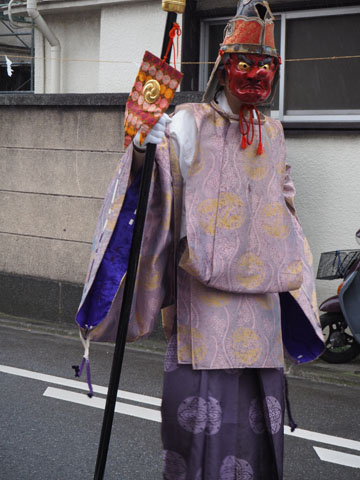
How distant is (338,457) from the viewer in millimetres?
4297

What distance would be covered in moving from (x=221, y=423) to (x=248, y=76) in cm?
127

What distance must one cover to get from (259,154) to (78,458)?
6.78 feet

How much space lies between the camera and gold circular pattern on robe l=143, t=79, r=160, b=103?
256cm

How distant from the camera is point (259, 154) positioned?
291 cm

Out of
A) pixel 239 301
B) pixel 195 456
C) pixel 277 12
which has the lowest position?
pixel 195 456

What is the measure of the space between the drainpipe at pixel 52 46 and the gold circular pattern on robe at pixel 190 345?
240 inches

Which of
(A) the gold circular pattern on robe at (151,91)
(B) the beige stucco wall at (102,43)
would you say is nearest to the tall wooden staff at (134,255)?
(A) the gold circular pattern on robe at (151,91)

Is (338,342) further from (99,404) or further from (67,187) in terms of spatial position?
(67,187)

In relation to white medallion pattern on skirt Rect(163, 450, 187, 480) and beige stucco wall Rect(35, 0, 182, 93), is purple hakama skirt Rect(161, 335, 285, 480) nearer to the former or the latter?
white medallion pattern on skirt Rect(163, 450, 187, 480)

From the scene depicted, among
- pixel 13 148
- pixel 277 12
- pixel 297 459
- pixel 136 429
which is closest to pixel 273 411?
pixel 297 459

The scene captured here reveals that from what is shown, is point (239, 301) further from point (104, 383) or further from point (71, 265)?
point (71, 265)

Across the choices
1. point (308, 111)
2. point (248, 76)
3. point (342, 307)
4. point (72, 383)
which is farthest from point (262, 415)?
point (308, 111)

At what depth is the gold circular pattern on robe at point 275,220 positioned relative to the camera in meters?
2.90

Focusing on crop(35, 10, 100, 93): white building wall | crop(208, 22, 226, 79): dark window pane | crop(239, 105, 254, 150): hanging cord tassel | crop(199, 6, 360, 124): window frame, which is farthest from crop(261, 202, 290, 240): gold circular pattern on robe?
crop(35, 10, 100, 93): white building wall
